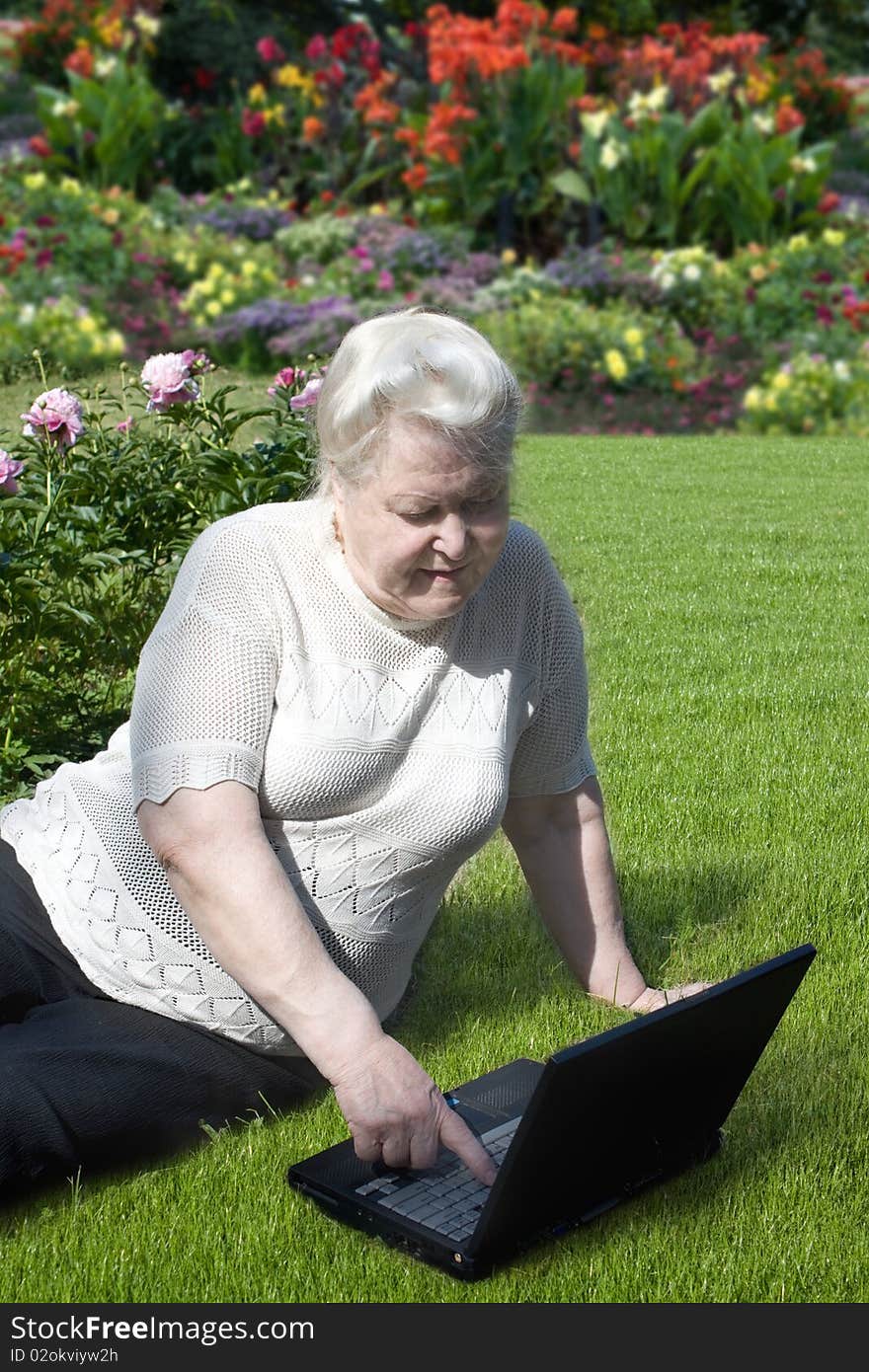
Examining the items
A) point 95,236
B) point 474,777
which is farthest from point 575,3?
point 474,777

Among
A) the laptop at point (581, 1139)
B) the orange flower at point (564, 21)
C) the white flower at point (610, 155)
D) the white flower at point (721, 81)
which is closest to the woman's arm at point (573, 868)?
the laptop at point (581, 1139)

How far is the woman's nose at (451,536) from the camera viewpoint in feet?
7.38

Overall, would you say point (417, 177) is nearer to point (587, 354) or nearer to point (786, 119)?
point (786, 119)

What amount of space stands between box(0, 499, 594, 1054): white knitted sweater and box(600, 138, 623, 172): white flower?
11578 millimetres

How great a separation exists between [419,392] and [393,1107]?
3.14ft

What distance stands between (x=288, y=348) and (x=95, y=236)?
2.15 metres

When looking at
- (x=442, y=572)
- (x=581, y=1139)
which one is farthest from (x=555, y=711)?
(x=581, y=1139)

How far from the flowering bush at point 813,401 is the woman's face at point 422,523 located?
859cm

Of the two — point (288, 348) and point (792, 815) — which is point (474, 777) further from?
point (288, 348)

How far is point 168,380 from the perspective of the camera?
13.5ft

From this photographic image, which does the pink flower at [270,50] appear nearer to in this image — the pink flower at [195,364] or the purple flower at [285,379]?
the purple flower at [285,379]

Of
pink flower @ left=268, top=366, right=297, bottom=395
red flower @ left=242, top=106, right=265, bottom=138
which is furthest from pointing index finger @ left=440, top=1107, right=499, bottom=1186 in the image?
red flower @ left=242, top=106, right=265, bottom=138

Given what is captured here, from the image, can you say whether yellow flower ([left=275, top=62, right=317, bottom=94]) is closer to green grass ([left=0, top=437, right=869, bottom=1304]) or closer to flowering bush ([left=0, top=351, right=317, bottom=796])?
green grass ([left=0, top=437, right=869, bottom=1304])

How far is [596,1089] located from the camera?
2006mm
